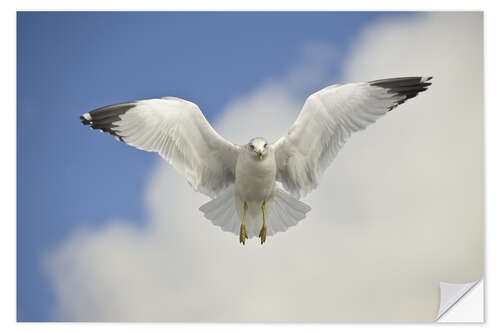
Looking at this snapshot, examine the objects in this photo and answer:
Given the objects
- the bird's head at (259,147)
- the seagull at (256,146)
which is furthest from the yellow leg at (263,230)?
the bird's head at (259,147)

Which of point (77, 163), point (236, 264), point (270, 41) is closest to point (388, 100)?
point (270, 41)

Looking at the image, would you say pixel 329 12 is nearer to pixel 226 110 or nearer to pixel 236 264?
pixel 226 110

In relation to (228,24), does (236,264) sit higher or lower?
lower

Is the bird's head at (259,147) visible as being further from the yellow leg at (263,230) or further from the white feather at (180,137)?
the yellow leg at (263,230)

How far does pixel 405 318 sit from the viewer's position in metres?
3.25

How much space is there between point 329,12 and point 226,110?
2.46 feet

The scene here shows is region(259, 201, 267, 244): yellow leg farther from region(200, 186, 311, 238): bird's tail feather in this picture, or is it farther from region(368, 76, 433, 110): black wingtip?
region(368, 76, 433, 110): black wingtip

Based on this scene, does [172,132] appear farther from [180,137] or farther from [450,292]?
[450,292]

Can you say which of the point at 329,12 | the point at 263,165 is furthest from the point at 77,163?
the point at 329,12

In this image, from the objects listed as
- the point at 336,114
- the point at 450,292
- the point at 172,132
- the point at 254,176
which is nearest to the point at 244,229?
the point at 254,176

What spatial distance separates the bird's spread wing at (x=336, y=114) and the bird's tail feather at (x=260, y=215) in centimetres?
24

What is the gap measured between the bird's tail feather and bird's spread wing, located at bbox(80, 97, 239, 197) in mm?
145

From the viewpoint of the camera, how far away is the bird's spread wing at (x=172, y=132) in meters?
3.24

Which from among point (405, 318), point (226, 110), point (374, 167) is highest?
point (226, 110)
